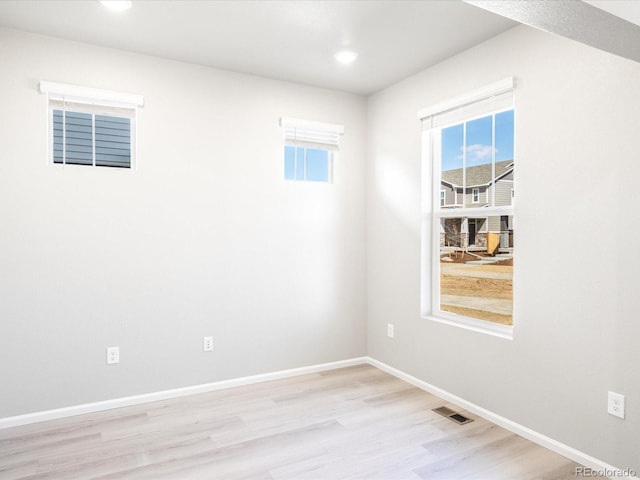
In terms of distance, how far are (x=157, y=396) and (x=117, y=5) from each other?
2773 millimetres

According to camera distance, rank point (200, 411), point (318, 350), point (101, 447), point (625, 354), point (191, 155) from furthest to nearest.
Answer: point (318, 350)
point (191, 155)
point (200, 411)
point (101, 447)
point (625, 354)

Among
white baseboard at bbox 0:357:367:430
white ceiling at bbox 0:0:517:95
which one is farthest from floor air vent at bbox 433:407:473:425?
white ceiling at bbox 0:0:517:95

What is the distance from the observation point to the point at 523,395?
276 cm

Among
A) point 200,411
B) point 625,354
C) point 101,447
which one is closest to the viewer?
point 625,354

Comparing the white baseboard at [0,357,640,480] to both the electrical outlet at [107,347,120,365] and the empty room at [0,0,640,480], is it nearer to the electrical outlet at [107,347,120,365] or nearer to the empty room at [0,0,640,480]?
the empty room at [0,0,640,480]

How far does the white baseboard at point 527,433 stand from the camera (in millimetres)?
2313

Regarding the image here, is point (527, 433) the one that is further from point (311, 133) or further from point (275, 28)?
point (275, 28)

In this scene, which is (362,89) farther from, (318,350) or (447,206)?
(318,350)

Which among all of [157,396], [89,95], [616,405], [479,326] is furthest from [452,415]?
[89,95]

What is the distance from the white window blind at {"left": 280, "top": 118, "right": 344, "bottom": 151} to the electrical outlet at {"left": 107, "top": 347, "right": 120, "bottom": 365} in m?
2.24

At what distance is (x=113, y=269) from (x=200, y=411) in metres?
1.25

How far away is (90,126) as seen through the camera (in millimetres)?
3197

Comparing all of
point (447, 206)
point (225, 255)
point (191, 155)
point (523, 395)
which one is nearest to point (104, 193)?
point (191, 155)

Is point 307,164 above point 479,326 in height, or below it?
above
